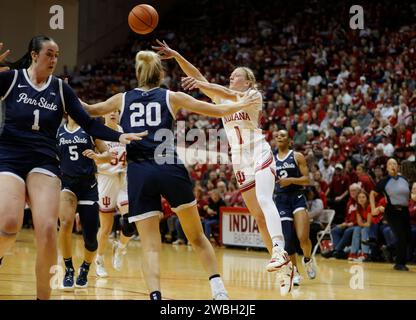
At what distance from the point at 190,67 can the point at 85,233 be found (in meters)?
2.32

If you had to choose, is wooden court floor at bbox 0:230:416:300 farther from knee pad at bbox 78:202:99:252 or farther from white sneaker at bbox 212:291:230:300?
white sneaker at bbox 212:291:230:300

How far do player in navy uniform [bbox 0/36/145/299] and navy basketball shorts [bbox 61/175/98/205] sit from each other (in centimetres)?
264

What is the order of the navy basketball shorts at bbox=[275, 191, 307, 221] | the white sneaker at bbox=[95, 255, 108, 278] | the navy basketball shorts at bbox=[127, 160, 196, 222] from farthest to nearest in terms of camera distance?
the navy basketball shorts at bbox=[275, 191, 307, 221]
the white sneaker at bbox=[95, 255, 108, 278]
the navy basketball shorts at bbox=[127, 160, 196, 222]

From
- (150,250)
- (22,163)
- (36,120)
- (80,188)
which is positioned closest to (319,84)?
(80,188)

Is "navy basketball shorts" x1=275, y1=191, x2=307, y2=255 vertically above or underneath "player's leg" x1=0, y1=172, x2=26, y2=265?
above

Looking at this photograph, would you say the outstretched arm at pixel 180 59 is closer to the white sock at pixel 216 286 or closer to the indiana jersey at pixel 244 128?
the indiana jersey at pixel 244 128

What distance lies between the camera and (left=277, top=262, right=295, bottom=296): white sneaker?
7556mm

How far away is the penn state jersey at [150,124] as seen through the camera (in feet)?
18.7

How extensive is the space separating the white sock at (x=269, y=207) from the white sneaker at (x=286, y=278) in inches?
14.5

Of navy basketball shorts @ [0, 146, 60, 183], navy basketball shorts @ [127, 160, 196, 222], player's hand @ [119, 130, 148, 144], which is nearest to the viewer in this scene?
navy basketball shorts @ [0, 146, 60, 183]

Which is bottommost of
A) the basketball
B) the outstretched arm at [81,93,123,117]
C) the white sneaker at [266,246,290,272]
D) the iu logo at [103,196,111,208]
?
the white sneaker at [266,246,290,272]

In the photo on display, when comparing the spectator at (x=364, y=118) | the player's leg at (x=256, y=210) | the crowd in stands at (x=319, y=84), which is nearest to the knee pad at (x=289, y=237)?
the player's leg at (x=256, y=210)

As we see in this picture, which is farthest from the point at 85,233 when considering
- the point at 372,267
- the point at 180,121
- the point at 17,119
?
the point at 180,121

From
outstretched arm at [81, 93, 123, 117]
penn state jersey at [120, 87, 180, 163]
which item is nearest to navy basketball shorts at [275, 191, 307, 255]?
penn state jersey at [120, 87, 180, 163]
